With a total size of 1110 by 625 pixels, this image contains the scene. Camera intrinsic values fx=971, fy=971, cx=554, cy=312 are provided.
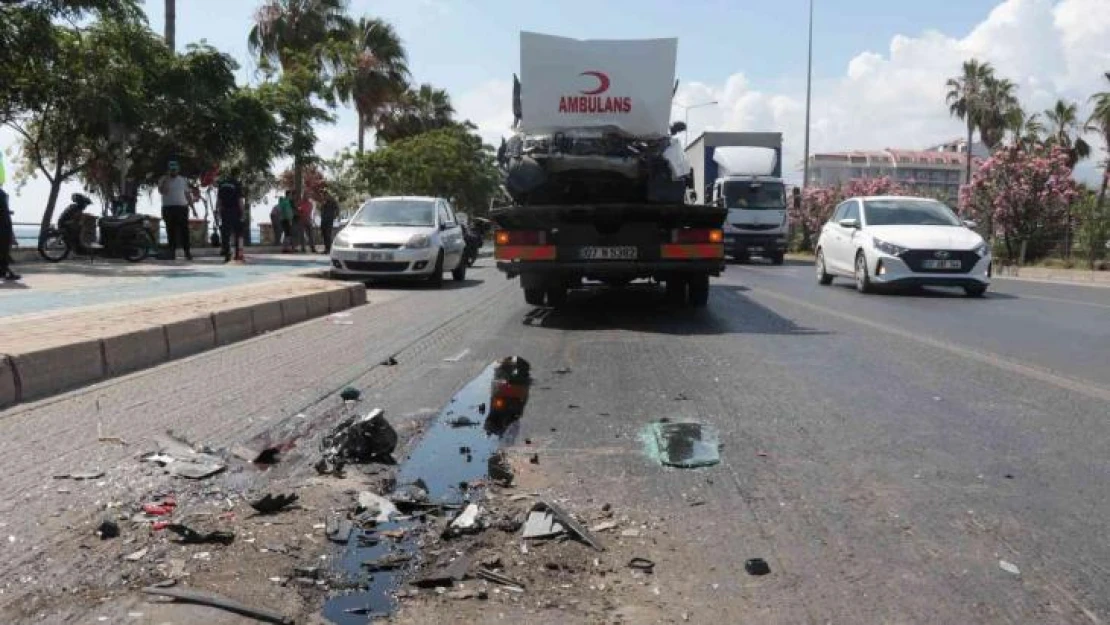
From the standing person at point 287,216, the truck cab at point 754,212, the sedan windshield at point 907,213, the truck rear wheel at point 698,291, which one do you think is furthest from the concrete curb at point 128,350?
the truck cab at point 754,212

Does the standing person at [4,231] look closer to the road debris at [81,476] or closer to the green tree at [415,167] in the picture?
the road debris at [81,476]

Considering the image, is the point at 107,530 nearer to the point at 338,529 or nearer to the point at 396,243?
the point at 338,529

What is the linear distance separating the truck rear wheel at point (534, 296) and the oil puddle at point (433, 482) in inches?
211

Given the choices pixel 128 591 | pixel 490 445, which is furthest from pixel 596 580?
pixel 490 445

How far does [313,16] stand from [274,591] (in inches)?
1599

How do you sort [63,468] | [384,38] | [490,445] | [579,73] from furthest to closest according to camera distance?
[384,38], [579,73], [490,445], [63,468]

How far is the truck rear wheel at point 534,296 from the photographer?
40.6 feet

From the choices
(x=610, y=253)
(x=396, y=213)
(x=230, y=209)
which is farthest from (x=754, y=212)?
(x=610, y=253)

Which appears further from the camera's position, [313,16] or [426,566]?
[313,16]

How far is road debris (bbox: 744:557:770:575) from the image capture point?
10.4 feet

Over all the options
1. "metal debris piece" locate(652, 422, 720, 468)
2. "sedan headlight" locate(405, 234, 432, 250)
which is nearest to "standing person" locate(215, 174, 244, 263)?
"sedan headlight" locate(405, 234, 432, 250)

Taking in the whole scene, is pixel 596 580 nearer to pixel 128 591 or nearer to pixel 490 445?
pixel 128 591

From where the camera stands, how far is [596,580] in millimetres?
3084

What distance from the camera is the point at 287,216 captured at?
88.1 ft
